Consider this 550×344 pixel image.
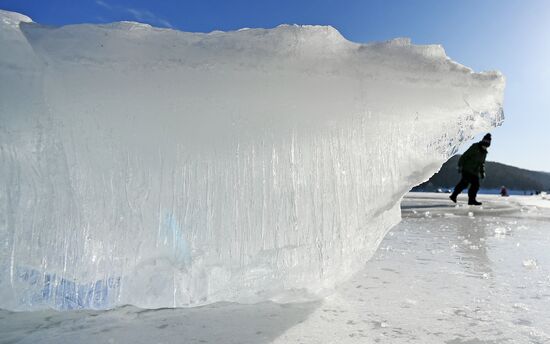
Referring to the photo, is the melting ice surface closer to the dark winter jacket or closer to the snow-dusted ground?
the snow-dusted ground

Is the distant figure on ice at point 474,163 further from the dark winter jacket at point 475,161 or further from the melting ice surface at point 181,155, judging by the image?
the melting ice surface at point 181,155

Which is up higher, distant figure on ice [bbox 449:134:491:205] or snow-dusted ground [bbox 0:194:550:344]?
distant figure on ice [bbox 449:134:491:205]

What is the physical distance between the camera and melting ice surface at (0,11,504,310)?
4.61 ft

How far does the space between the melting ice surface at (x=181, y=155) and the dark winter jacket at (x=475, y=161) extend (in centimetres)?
594

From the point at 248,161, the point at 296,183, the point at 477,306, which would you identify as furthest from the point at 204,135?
the point at 477,306

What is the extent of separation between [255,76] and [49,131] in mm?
806

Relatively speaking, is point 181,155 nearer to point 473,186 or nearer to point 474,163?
point 474,163

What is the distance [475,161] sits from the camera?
6926 mm

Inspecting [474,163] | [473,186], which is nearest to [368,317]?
[474,163]

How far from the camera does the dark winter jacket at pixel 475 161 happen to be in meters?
6.83

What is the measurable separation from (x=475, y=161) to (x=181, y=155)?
263 inches

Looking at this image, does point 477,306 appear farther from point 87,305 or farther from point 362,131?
point 87,305

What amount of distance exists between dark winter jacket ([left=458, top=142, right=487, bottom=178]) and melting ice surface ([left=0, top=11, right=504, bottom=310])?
594 cm

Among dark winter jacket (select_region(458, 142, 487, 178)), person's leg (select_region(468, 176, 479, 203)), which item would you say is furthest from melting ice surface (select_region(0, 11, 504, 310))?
person's leg (select_region(468, 176, 479, 203))
